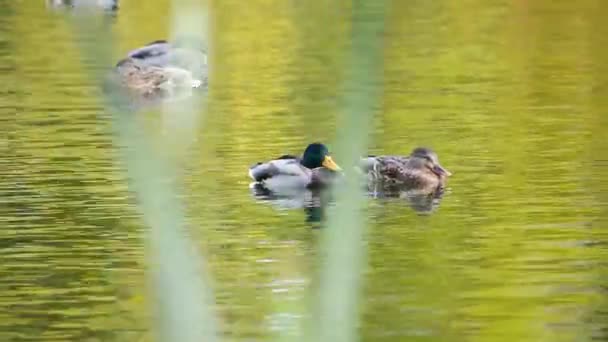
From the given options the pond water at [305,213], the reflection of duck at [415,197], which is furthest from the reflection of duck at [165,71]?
the reflection of duck at [415,197]

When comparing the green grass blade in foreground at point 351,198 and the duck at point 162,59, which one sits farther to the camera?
the duck at point 162,59

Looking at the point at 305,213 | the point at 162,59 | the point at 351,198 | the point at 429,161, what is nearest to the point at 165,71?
the point at 162,59

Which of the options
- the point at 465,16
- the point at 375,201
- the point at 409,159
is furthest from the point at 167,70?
the point at 465,16

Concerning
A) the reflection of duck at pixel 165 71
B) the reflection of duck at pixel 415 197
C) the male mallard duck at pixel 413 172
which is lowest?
the reflection of duck at pixel 415 197

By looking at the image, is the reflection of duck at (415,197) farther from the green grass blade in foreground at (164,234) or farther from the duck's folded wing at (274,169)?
the green grass blade in foreground at (164,234)

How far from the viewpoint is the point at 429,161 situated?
48.0ft

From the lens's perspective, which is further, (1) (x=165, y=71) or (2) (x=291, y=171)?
(1) (x=165, y=71)

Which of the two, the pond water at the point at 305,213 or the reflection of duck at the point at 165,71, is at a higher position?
the reflection of duck at the point at 165,71

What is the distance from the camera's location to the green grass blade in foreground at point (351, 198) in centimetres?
133

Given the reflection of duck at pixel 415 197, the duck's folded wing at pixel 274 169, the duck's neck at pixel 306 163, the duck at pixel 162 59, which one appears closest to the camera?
the reflection of duck at pixel 415 197

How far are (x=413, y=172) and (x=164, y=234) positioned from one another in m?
13.4

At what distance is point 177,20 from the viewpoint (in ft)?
4.32

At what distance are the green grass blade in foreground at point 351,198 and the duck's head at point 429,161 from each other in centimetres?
1314

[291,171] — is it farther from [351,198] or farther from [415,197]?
[351,198]
